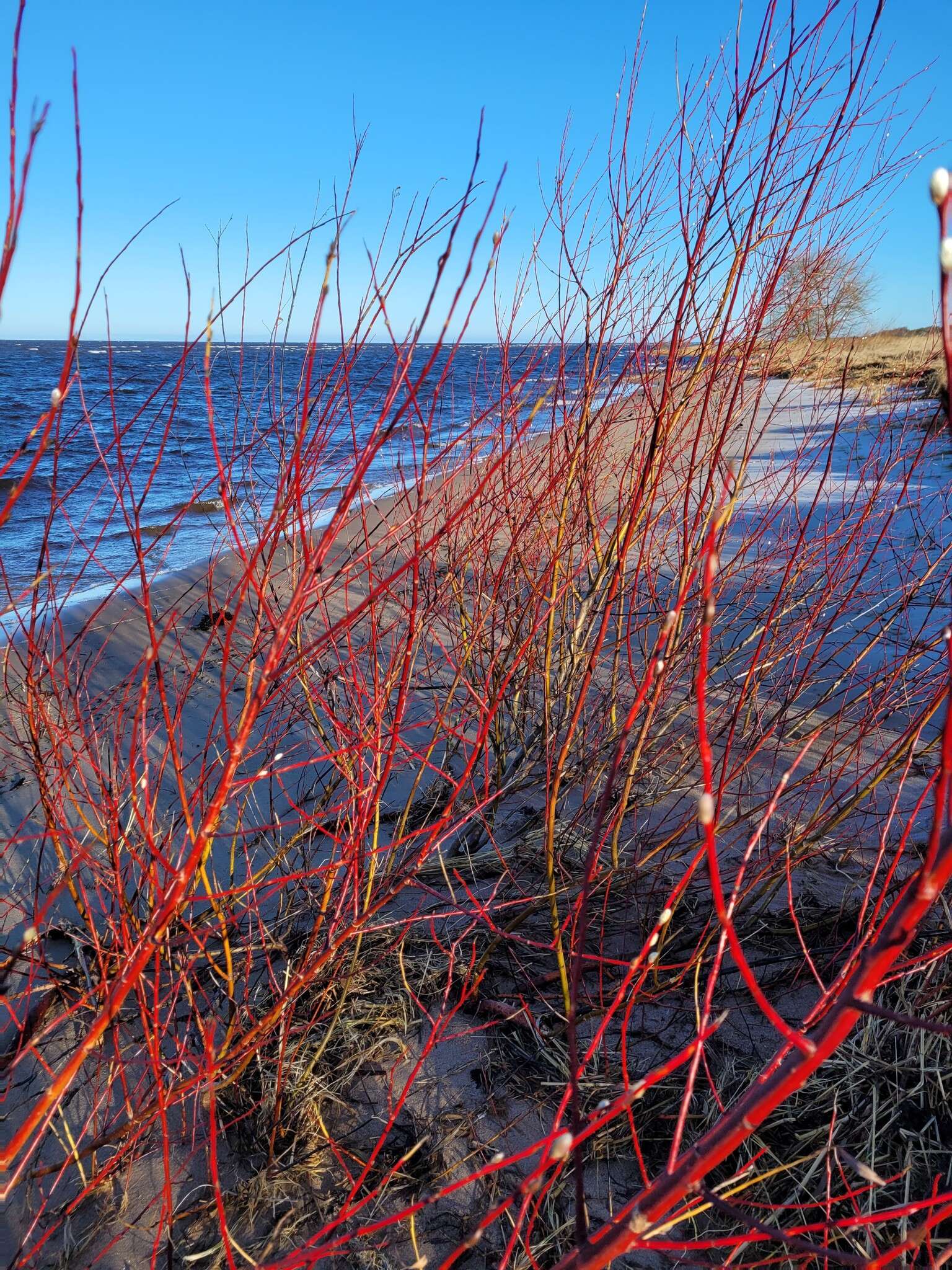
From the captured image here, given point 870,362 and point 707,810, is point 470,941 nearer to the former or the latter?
point 707,810

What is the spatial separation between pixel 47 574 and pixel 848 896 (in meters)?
2.02

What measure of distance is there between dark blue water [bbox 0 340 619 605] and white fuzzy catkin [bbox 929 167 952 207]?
382mm

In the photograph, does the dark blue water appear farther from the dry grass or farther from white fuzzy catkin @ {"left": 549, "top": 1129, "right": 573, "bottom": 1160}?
the dry grass

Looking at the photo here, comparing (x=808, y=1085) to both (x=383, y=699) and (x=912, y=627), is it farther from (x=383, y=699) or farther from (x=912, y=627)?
(x=912, y=627)

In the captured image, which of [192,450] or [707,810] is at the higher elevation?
[707,810]

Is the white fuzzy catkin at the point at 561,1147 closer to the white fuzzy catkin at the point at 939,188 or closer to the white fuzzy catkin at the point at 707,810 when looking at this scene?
the white fuzzy catkin at the point at 707,810

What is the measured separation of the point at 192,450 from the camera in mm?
13383

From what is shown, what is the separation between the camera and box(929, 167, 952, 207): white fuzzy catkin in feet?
1.36

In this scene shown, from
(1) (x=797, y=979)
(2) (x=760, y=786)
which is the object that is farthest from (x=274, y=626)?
(2) (x=760, y=786)

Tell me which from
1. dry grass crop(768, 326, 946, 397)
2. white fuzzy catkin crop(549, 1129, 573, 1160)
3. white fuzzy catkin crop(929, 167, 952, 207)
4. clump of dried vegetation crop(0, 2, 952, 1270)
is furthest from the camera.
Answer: dry grass crop(768, 326, 946, 397)

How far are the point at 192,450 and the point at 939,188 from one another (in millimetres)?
14242

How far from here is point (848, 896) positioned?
2062 mm

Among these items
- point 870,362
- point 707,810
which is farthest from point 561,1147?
point 870,362

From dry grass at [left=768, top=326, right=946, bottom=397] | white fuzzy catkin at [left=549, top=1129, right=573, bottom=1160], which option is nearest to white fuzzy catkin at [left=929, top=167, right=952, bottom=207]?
dry grass at [left=768, top=326, right=946, bottom=397]
